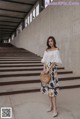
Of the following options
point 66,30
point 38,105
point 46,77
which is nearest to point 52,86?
point 46,77

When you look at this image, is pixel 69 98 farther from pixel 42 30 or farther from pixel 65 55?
pixel 42 30

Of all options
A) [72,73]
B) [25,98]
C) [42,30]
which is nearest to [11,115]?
[25,98]

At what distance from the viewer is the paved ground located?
2428mm

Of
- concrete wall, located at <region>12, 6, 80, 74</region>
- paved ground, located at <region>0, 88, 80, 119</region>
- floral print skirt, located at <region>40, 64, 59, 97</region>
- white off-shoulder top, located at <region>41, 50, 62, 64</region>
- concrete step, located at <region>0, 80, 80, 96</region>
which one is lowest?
paved ground, located at <region>0, 88, 80, 119</region>

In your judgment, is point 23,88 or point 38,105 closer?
point 38,105

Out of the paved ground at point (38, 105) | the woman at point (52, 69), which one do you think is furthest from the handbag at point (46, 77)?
the paved ground at point (38, 105)

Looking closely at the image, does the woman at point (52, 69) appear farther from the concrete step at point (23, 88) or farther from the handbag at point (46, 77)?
the concrete step at point (23, 88)

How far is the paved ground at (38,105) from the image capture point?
243 centimetres

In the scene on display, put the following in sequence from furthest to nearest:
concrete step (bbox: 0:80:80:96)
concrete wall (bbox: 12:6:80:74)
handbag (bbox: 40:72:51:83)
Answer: concrete wall (bbox: 12:6:80:74)
concrete step (bbox: 0:80:80:96)
handbag (bbox: 40:72:51:83)

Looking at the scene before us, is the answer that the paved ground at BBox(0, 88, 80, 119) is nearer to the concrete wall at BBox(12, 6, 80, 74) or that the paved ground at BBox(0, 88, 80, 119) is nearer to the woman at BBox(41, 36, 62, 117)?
the woman at BBox(41, 36, 62, 117)

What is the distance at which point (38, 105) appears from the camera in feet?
9.29

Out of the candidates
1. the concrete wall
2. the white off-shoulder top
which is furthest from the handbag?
the concrete wall

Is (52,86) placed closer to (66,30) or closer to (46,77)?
(46,77)

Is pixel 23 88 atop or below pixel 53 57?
below
